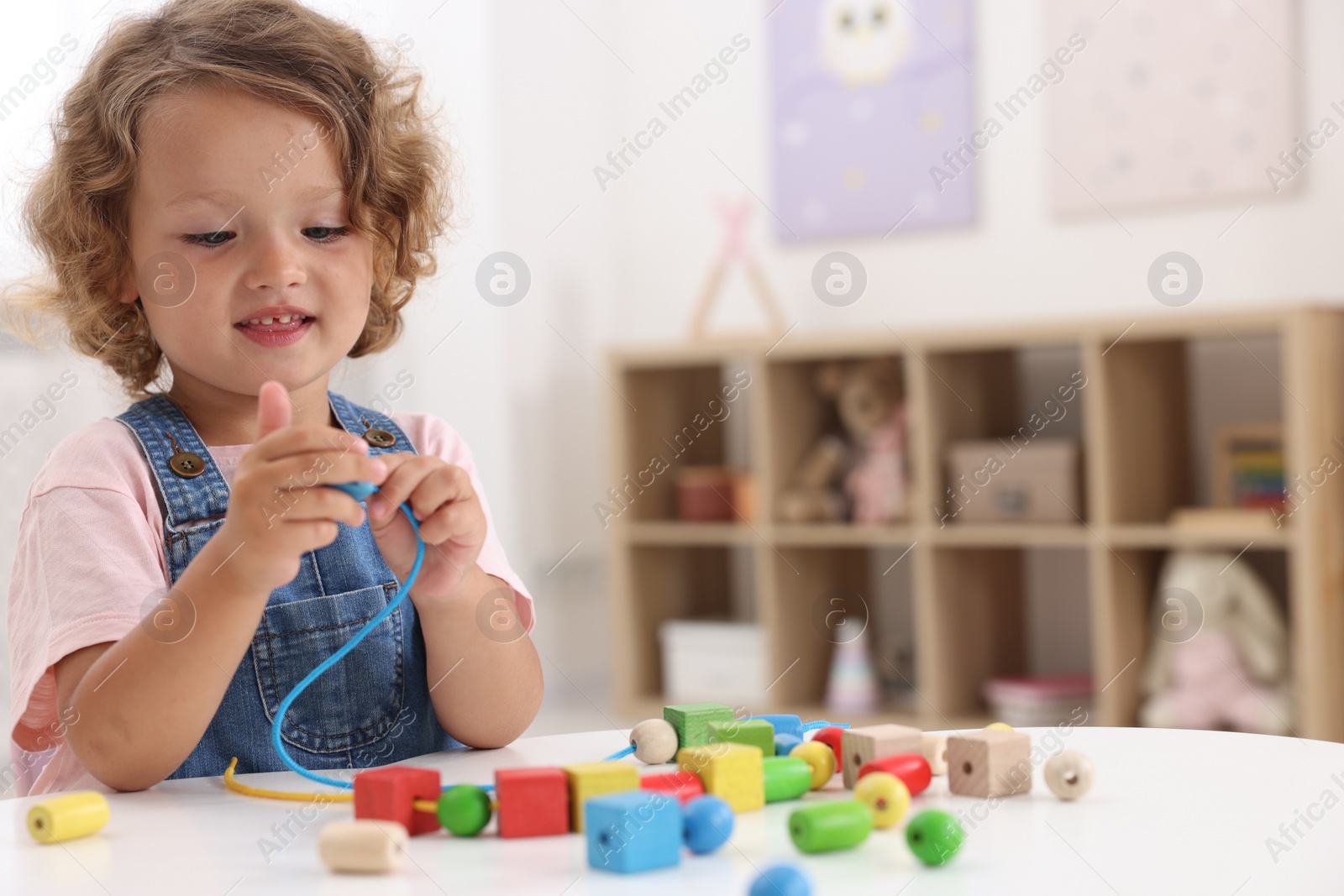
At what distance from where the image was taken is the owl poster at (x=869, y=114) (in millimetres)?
2754

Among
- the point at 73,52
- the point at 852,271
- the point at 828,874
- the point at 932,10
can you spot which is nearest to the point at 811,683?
the point at 852,271

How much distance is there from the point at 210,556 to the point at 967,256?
2.26 m

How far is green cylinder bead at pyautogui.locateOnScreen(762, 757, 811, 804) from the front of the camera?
0.62m

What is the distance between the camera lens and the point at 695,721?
0.72 meters

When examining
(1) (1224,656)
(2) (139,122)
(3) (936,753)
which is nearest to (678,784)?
(3) (936,753)

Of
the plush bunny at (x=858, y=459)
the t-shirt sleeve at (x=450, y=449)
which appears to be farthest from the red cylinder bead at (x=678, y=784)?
A: the plush bunny at (x=858, y=459)

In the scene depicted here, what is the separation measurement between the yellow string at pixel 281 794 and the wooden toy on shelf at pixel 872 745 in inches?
9.1

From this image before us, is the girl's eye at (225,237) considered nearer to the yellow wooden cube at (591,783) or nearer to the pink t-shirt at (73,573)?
the pink t-shirt at (73,573)

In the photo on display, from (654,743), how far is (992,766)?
7.0 inches

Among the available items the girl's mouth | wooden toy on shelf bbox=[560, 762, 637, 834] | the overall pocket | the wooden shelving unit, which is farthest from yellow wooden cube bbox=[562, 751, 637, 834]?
the wooden shelving unit

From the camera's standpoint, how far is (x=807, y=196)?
2.94m

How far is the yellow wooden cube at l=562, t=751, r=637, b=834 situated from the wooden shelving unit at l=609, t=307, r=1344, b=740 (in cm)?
183

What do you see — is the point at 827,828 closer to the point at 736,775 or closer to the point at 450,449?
the point at 736,775

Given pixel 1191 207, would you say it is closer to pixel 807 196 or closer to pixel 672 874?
pixel 807 196
